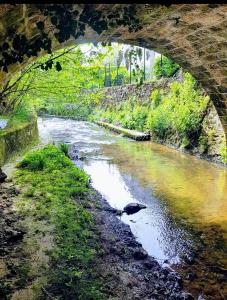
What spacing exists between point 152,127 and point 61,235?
13.3 metres

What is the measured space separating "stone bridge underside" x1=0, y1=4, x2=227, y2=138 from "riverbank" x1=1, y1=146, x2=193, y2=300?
215 cm

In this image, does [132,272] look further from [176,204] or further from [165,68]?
[165,68]

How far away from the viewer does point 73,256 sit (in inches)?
153

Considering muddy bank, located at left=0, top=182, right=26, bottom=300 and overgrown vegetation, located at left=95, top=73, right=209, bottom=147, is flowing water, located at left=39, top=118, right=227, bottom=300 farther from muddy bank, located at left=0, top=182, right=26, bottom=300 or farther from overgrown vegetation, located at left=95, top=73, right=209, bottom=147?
muddy bank, located at left=0, top=182, right=26, bottom=300

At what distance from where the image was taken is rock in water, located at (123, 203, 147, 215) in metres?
6.50

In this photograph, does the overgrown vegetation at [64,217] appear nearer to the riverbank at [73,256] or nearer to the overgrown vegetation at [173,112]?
the riverbank at [73,256]

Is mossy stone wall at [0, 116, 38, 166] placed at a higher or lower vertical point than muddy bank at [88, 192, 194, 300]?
higher

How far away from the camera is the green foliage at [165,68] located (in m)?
18.4

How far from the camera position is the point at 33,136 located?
1313 cm

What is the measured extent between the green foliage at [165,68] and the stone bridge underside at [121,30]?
1278cm

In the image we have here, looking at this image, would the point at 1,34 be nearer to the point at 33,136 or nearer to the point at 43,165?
the point at 43,165

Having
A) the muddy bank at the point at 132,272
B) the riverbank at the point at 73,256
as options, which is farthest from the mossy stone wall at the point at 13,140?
the muddy bank at the point at 132,272

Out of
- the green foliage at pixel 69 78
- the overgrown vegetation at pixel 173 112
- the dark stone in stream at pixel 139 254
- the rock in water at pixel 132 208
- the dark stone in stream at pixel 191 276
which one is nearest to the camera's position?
the dark stone in stream at pixel 191 276

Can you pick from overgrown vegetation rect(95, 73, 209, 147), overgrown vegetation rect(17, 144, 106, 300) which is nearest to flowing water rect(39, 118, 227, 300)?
overgrown vegetation rect(17, 144, 106, 300)
